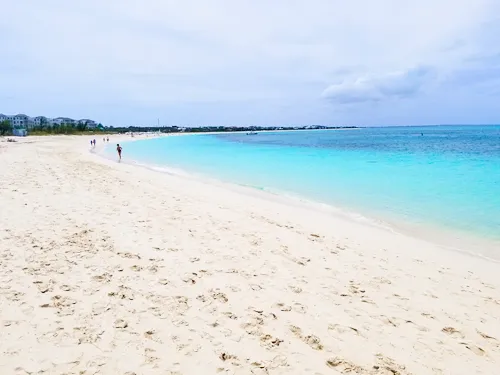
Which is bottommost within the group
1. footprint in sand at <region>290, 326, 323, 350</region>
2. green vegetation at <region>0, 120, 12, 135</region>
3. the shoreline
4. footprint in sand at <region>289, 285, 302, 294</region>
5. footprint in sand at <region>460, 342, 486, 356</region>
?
the shoreline

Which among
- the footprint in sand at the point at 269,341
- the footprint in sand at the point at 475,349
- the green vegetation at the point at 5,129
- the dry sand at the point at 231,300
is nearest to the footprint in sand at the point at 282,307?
the dry sand at the point at 231,300

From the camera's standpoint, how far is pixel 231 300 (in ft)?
13.4

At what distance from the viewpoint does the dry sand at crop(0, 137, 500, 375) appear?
3.05 metres

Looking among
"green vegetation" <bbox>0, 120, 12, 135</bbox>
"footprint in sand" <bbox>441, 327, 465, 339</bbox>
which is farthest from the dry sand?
"green vegetation" <bbox>0, 120, 12, 135</bbox>

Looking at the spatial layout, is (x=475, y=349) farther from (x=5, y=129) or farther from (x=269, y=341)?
(x=5, y=129)

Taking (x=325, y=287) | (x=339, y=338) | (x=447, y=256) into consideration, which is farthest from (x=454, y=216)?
(x=339, y=338)

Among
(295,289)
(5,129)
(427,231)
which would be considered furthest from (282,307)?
(5,129)

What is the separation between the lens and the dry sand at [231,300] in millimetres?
3047

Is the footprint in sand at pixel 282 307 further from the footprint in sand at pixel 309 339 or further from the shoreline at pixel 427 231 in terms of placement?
the shoreline at pixel 427 231

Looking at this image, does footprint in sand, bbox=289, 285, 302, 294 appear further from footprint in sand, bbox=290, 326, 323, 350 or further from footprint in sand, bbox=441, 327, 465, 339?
footprint in sand, bbox=441, 327, 465, 339

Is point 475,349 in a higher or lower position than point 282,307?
lower

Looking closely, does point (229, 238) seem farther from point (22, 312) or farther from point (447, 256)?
point (447, 256)

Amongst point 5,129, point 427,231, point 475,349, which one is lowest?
point 427,231

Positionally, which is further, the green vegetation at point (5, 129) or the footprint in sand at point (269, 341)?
the green vegetation at point (5, 129)
